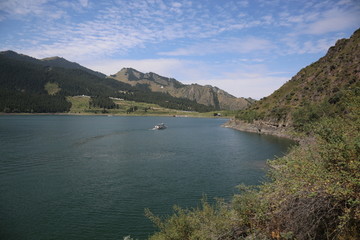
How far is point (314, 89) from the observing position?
122812mm

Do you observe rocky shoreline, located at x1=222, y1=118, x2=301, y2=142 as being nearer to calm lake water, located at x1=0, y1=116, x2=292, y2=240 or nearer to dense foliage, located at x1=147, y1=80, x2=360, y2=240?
calm lake water, located at x1=0, y1=116, x2=292, y2=240

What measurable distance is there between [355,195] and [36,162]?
66.3 metres

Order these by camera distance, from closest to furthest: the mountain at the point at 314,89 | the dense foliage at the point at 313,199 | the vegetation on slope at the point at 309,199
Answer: the dense foliage at the point at 313,199 → the vegetation on slope at the point at 309,199 → the mountain at the point at 314,89

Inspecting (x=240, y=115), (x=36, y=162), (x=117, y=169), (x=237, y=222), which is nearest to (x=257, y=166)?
(x=117, y=169)

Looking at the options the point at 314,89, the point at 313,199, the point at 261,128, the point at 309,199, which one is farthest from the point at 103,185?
the point at 314,89

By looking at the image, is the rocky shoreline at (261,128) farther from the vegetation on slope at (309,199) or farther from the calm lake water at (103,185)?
the vegetation on slope at (309,199)

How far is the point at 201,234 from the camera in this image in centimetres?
1792

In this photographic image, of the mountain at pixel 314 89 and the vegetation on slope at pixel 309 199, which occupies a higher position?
the mountain at pixel 314 89

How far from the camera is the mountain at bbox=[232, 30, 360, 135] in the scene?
340 ft

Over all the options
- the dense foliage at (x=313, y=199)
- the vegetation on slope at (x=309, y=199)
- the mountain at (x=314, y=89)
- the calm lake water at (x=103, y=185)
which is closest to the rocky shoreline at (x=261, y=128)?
the mountain at (x=314, y=89)

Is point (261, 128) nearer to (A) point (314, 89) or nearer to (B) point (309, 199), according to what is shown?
(A) point (314, 89)

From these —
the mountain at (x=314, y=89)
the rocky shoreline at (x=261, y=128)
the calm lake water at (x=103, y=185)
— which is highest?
the mountain at (x=314, y=89)

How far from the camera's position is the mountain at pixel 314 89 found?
104 metres

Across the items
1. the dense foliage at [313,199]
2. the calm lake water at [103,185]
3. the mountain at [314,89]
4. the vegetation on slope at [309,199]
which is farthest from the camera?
the mountain at [314,89]
